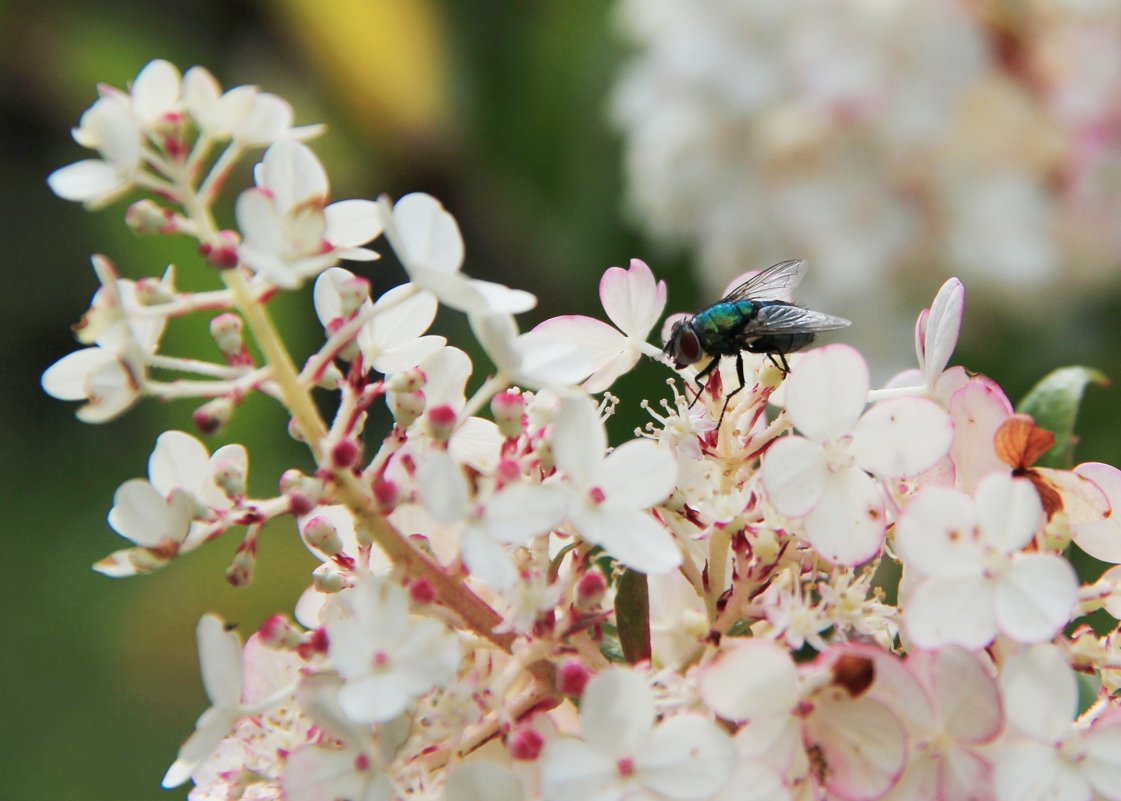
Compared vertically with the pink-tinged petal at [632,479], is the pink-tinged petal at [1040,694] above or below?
below

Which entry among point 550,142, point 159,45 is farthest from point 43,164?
point 550,142

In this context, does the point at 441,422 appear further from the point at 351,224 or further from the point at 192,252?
the point at 192,252

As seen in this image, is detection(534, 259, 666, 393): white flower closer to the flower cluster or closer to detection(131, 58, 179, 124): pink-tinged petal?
the flower cluster

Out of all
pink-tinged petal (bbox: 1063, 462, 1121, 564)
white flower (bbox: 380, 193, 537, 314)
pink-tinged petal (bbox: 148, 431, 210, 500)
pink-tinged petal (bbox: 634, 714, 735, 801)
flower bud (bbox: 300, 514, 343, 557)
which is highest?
white flower (bbox: 380, 193, 537, 314)

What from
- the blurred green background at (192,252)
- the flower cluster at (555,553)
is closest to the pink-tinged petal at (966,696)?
the flower cluster at (555,553)

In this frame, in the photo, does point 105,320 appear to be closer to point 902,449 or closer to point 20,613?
point 902,449

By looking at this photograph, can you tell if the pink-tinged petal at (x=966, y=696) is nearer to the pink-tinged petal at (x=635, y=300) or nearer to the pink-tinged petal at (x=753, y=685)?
the pink-tinged petal at (x=753, y=685)

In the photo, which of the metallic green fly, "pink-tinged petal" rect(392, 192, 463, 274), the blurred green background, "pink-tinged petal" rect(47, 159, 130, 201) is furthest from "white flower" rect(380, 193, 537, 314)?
the blurred green background
